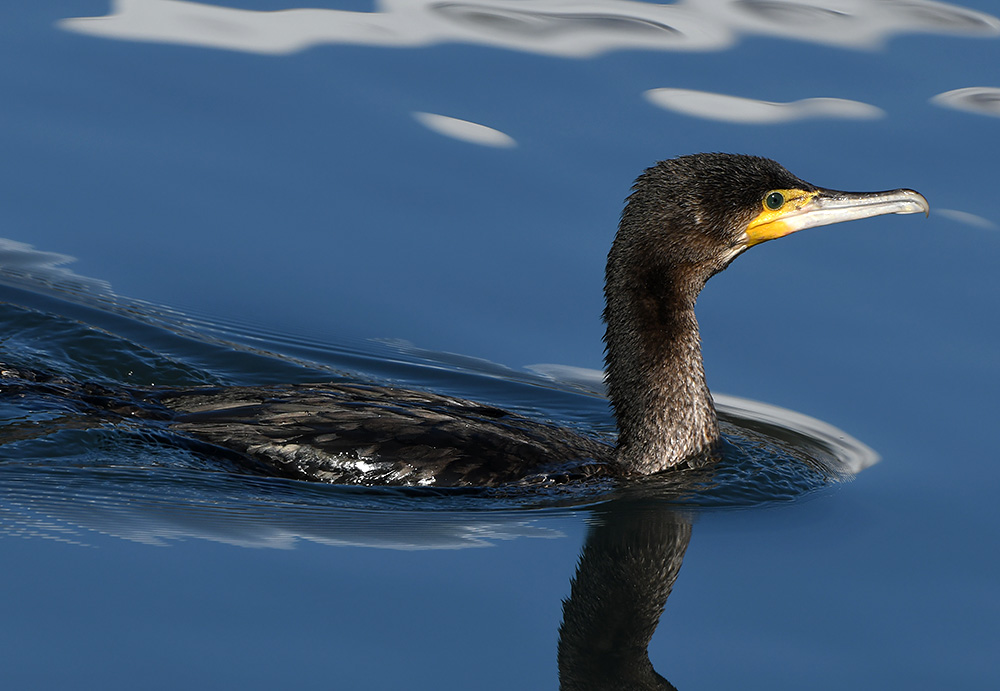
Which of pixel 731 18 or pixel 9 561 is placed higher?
pixel 731 18

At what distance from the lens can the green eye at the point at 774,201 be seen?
24.4 ft

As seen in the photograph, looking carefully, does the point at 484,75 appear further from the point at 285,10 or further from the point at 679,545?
the point at 679,545

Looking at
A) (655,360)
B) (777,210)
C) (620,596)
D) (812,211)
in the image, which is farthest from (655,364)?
(620,596)

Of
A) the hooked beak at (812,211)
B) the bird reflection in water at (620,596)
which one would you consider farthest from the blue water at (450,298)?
the hooked beak at (812,211)

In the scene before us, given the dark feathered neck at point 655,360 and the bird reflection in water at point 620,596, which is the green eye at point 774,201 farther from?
the bird reflection in water at point 620,596

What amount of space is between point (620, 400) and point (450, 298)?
2067mm

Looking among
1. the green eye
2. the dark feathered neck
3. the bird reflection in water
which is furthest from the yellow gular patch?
the bird reflection in water

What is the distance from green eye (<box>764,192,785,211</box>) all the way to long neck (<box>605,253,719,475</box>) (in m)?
0.55

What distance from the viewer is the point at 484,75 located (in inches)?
471

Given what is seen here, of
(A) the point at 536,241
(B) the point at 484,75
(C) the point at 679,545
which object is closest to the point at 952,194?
(A) the point at 536,241

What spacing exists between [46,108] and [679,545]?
6786 millimetres

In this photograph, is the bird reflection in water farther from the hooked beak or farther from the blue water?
the hooked beak

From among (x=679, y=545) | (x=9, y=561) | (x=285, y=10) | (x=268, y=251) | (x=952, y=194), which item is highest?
(x=285, y=10)

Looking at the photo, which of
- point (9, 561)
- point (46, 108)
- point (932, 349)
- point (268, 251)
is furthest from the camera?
point (46, 108)
